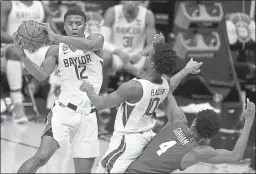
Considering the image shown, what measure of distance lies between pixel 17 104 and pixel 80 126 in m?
2.49

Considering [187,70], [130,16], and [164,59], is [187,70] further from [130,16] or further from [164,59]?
[130,16]

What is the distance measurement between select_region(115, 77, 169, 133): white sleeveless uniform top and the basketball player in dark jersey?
7.5 inches

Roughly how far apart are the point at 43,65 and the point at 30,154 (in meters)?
1.85

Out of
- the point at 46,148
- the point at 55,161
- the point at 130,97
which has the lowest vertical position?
the point at 55,161

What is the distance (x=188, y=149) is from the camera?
4.22 metres

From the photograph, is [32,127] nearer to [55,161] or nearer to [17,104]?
[17,104]

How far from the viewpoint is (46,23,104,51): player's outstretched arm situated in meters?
4.56

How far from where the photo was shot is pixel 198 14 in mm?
8883

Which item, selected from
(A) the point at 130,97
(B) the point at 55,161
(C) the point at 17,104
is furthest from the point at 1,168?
(A) the point at 130,97

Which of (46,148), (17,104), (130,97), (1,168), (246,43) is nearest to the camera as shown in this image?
(130,97)

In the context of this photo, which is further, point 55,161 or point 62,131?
point 55,161

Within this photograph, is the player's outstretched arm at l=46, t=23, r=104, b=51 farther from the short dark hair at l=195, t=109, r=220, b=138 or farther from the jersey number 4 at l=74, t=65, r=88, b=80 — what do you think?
the short dark hair at l=195, t=109, r=220, b=138

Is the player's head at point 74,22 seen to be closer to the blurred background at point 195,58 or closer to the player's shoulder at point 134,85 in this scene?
the player's shoulder at point 134,85

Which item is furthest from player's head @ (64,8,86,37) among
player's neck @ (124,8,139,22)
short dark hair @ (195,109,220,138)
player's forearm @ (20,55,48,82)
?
player's neck @ (124,8,139,22)
